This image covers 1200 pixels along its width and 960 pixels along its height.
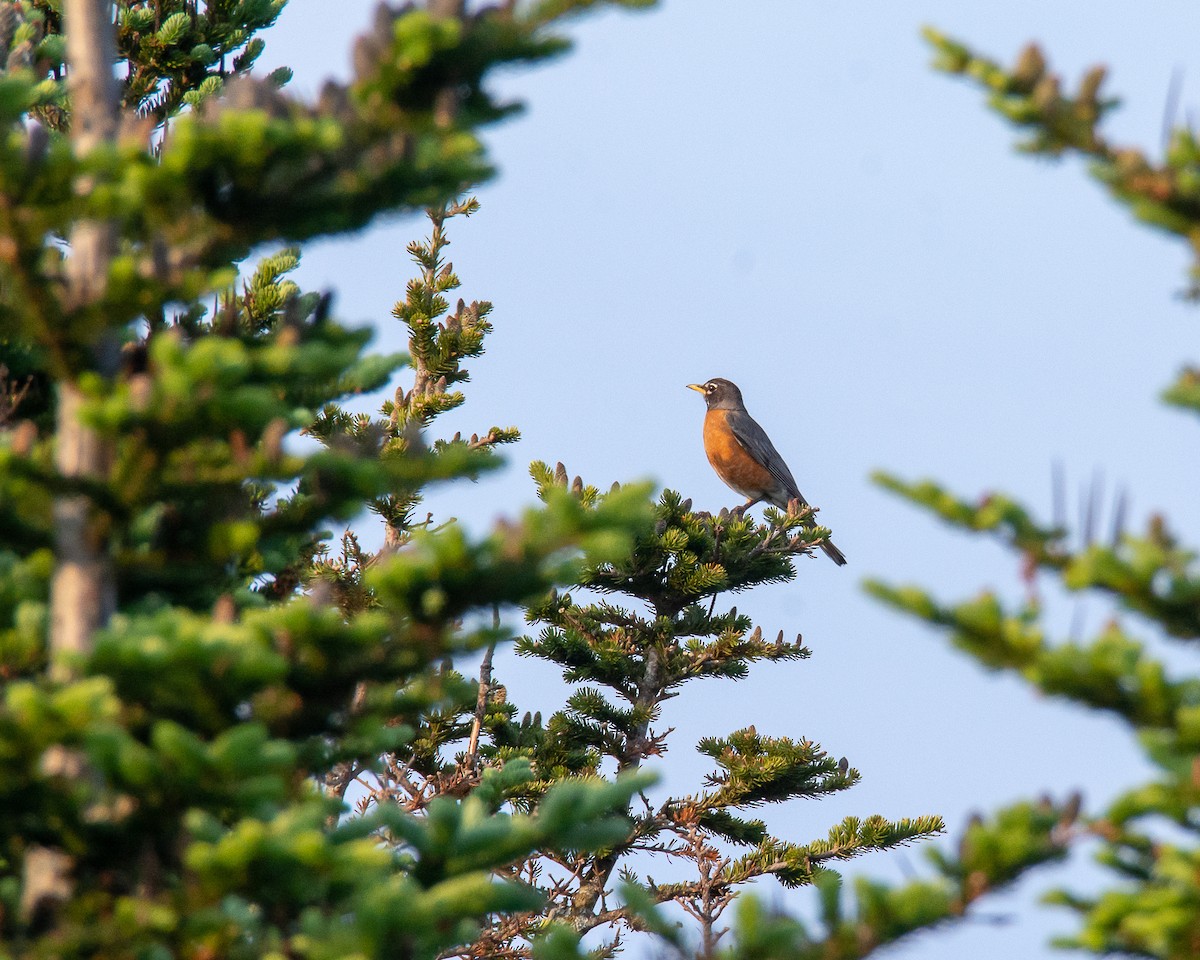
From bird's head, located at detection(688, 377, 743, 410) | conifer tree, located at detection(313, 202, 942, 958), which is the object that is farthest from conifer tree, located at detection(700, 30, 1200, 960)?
bird's head, located at detection(688, 377, 743, 410)

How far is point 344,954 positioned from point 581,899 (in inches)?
243

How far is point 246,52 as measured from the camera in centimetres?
864

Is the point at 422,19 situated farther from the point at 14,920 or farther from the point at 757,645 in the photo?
the point at 757,645

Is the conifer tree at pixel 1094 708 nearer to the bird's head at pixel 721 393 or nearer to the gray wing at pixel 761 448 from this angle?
the gray wing at pixel 761 448

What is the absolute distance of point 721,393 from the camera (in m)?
17.6

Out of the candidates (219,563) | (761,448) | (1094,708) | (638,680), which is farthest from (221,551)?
(761,448)

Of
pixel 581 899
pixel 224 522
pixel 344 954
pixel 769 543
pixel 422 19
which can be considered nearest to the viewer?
pixel 344 954

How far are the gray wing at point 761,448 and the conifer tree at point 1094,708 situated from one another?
12.2m

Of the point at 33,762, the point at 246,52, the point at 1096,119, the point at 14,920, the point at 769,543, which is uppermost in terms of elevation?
the point at 246,52

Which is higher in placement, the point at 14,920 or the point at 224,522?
the point at 224,522

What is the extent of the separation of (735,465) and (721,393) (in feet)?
6.12

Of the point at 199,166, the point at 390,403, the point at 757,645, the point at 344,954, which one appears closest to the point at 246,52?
the point at 390,403

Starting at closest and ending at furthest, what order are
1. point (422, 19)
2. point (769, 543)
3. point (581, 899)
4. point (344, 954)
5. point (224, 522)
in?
point (344, 954)
point (422, 19)
point (224, 522)
point (581, 899)
point (769, 543)

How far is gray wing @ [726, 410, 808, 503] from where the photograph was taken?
52.7 ft
